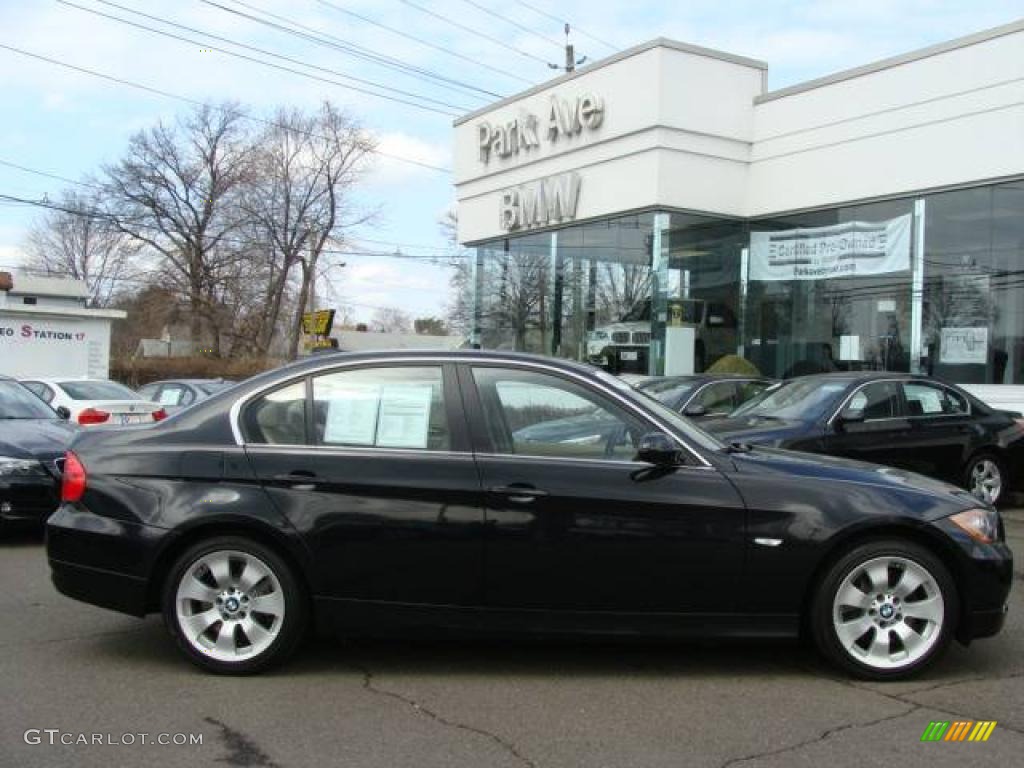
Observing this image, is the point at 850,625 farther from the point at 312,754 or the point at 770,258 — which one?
the point at 770,258

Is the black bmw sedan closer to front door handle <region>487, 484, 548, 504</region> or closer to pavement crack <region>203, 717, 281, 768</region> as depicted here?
front door handle <region>487, 484, 548, 504</region>

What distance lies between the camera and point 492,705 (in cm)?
446

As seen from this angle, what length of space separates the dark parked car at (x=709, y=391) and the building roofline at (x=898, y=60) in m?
6.83

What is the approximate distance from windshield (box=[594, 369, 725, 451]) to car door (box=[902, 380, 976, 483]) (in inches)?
216

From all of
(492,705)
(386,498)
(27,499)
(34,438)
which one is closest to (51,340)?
(34,438)

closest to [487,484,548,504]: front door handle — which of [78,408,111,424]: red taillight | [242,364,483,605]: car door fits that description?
[242,364,483,605]: car door

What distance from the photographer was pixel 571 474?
188 inches

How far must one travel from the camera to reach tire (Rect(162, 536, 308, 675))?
15.7 ft

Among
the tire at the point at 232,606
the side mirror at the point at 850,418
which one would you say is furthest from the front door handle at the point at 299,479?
the side mirror at the point at 850,418

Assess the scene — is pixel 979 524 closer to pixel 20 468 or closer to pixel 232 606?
pixel 232 606

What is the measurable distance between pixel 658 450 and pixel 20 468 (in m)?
5.88

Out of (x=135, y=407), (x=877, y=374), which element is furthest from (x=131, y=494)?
(x=135, y=407)

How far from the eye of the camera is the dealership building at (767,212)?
15180 mm

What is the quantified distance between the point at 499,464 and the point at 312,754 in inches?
61.9
